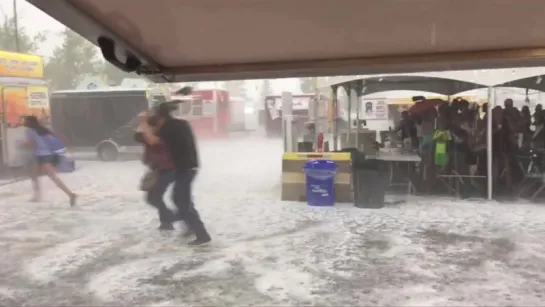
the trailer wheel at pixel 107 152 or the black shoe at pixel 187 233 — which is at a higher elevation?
the trailer wheel at pixel 107 152

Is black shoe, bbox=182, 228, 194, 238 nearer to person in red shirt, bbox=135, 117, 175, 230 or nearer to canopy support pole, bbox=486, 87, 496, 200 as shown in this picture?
person in red shirt, bbox=135, 117, 175, 230

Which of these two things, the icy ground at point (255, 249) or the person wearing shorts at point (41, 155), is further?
the person wearing shorts at point (41, 155)

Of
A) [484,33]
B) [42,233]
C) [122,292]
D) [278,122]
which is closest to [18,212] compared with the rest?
[42,233]

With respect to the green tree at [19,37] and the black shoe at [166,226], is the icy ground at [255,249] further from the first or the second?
the green tree at [19,37]

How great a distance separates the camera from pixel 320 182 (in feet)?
11.6

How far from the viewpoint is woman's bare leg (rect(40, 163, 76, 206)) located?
3127 millimetres

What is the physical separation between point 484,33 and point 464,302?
1.00 meters

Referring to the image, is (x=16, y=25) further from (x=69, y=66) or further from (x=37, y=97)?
(x=37, y=97)

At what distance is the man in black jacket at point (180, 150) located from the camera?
→ 7.55 ft

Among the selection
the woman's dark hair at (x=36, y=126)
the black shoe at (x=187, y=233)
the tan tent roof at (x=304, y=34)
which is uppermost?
the tan tent roof at (x=304, y=34)

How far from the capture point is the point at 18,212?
3.06 metres

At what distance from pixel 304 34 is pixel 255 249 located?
1351mm

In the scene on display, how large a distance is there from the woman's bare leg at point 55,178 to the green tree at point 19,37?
0.72 m

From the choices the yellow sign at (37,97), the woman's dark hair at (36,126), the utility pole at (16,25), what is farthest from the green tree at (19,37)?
the woman's dark hair at (36,126)
